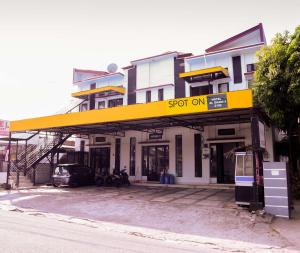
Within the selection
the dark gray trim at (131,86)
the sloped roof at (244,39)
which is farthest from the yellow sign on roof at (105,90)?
the sloped roof at (244,39)

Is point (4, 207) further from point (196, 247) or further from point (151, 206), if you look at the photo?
point (196, 247)

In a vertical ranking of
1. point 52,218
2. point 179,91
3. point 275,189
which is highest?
point 179,91

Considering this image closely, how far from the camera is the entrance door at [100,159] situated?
2439cm

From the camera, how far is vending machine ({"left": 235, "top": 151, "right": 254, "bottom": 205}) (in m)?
10.7

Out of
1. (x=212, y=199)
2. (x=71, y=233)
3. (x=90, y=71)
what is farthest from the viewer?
(x=90, y=71)

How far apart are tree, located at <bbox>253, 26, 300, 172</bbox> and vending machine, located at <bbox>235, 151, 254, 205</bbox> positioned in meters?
2.39

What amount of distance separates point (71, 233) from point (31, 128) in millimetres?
13937

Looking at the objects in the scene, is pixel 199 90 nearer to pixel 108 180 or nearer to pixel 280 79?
pixel 108 180

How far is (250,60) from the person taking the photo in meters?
20.5

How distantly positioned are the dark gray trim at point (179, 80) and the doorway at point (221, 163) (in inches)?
220

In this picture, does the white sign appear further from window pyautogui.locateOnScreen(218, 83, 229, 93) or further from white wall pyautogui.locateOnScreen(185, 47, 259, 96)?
window pyautogui.locateOnScreen(218, 83, 229, 93)

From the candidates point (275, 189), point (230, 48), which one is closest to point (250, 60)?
point (230, 48)

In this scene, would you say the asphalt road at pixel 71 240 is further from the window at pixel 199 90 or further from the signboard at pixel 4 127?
the window at pixel 199 90

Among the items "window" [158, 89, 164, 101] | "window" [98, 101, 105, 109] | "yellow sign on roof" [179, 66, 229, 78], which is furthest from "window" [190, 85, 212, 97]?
"window" [98, 101, 105, 109]
